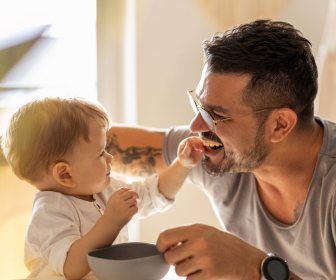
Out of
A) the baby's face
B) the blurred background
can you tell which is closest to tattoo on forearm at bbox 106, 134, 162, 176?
the blurred background

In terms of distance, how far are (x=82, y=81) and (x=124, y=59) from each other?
18 cm

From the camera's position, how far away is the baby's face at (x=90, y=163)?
1279mm

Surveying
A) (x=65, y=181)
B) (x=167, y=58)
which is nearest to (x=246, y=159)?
(x=65, y=181)

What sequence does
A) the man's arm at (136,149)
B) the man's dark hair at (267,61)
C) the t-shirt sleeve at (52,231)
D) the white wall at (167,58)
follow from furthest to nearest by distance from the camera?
1. the white wall at (167,58)
2. the man's arm at (136,149)
3. the man's dark hair at (267,61)
4. the t-shirt sleeve at (52,231)

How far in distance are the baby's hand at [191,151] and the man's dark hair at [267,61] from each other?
0.19 meters

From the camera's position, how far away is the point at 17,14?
5.92 ft

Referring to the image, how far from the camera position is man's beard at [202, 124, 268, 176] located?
1506mm

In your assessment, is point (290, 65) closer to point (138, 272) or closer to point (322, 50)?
point (322, 50)

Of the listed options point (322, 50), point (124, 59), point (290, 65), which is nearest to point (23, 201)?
point (124, 59)

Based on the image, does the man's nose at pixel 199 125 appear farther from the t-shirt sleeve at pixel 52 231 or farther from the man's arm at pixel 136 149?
the t-shirt sleeve at pixel 52 231

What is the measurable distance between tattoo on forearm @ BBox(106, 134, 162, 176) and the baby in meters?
0.39

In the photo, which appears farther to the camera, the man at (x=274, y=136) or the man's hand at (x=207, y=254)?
the man at (x=274, y=136)

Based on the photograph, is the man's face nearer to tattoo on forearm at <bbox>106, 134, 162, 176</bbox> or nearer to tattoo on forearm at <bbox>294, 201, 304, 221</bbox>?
tattoo on forearm at <bbox>294, 201, 304, 221</bbox>

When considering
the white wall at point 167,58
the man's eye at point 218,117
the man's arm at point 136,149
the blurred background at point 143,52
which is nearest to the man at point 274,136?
the man's eye at point 218,117
